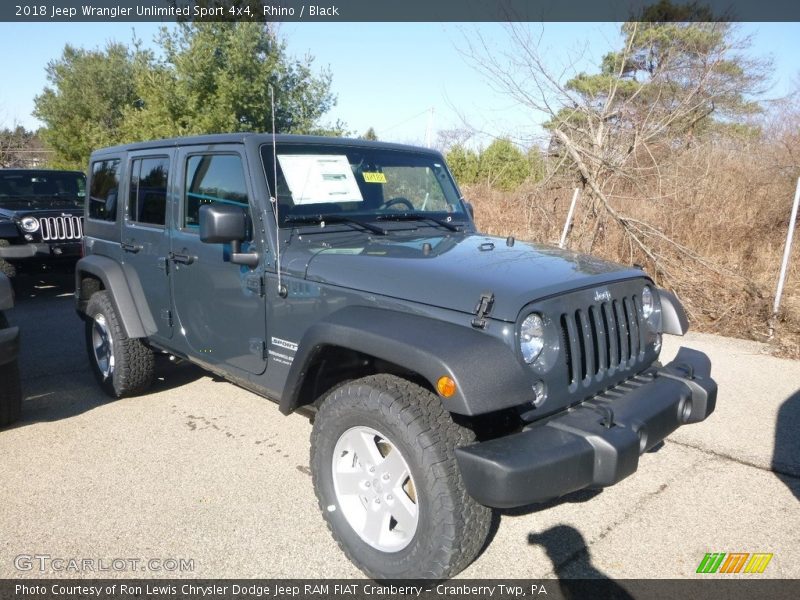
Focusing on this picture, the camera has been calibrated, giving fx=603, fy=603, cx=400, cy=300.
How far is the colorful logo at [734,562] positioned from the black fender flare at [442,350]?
139 centimetres

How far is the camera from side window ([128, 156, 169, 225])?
4.07 meters

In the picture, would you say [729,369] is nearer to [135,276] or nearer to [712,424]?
[712,424]

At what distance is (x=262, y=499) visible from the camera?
334 cm

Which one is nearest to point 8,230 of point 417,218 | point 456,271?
point 417,218

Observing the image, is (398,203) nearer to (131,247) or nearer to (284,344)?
(284,344)

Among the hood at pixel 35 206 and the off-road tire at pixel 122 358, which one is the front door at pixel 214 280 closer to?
the off-road tire at pixel 122 358

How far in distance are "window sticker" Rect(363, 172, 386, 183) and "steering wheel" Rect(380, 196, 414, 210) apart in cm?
14

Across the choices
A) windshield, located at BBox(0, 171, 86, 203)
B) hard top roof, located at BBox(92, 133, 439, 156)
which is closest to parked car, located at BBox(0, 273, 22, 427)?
hard top roof, located at BBox(92, 133, 439, 156)

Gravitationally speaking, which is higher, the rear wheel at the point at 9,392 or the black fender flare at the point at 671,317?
the black fender flare at the point at 671,317

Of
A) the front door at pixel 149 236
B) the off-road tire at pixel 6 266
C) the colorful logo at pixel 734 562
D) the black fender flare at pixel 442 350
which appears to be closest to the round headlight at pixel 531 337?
the black fender flare at pixel 442 350

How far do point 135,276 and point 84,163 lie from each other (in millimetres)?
19624

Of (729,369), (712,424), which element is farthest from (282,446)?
(729,369)

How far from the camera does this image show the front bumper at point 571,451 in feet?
6.92

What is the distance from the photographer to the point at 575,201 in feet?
27.0
